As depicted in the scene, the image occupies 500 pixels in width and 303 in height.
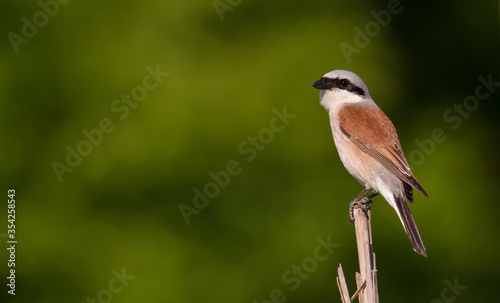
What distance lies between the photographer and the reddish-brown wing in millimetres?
4355

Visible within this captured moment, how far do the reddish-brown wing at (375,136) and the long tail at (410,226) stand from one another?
0.25ft

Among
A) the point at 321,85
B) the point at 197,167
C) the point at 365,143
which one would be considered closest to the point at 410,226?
the point at 365,143

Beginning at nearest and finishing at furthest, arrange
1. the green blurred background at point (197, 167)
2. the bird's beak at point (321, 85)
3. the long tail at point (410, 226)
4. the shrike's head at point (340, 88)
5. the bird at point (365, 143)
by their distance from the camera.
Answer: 1. the long tail at point (410, 226)
2. the bird at point (365, 143)
3. the bird's beak at point (321, 85)
4. the shrike's head at point (340, 88)
5. the green blurred background at point (197, 167)

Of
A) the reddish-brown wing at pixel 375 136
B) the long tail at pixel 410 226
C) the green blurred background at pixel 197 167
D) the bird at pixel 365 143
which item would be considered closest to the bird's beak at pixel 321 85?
the bird at pixel 365 143

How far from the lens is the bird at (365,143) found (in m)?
4.34

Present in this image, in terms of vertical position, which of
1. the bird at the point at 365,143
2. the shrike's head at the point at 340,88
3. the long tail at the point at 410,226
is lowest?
the long tail at the point at 410,226

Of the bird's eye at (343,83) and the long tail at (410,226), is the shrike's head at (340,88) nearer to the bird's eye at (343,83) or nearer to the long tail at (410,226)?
the bird's eye at (343,83)

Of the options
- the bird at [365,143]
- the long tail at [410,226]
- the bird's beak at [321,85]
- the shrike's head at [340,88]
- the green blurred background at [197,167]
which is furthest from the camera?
the green blurred background at [197,167]

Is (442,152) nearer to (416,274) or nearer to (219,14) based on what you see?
(416,274)

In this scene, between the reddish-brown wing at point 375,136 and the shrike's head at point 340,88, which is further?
the shrike's head at point 340,88

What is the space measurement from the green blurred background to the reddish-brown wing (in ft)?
9.07

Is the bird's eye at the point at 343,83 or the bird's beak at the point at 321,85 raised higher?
the bird's beak at the point at 321,85

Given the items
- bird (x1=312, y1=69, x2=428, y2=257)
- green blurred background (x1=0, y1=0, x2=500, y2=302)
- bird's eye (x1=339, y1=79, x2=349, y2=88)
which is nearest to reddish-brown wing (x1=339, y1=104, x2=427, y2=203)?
bird (x1=312, y1=69, x2=428, y2=257)

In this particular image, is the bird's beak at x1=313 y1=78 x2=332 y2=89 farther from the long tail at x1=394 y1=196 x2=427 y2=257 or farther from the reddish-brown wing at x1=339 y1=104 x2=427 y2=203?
the long tail at x1=394 y1=196 x2=427 y2=257
